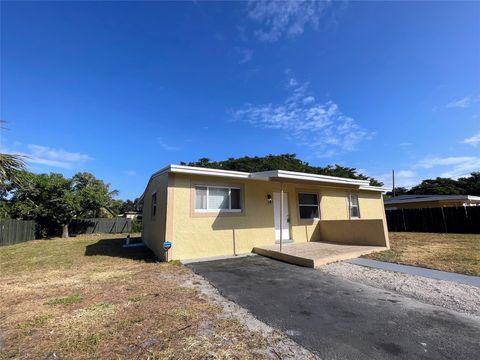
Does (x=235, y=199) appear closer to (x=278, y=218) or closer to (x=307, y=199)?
(x=278, y=218)

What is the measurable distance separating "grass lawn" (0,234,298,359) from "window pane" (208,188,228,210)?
3120 mm

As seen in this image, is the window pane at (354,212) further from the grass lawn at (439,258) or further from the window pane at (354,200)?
the grass lawn at (439,258)

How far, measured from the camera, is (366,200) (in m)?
14.8

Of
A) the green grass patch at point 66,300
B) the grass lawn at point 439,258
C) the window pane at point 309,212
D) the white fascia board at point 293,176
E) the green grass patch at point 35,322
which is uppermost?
the white fascia board at point 293,176

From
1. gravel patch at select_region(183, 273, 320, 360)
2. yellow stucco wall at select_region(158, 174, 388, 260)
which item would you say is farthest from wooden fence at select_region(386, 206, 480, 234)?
gravel patch at select_region(183, 273, 320, 360)

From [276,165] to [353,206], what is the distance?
24701 mm

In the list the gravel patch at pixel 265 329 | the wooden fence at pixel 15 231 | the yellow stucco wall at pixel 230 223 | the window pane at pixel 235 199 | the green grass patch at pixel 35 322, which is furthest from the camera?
the wooden fence at pixel 15 231

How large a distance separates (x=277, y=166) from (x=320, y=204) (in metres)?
26.1

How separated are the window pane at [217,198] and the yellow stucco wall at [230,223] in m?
0.28

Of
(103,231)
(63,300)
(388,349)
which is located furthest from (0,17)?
(103,231)

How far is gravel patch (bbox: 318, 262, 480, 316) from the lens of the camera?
4.33 metres

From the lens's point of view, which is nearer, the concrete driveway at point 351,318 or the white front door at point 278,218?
the concrete driveway at point 351,318

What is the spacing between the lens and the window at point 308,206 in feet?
38.3

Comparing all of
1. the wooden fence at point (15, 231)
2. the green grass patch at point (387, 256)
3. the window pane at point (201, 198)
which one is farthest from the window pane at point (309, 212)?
the wooden fence at point (15, 231)
